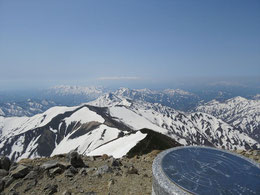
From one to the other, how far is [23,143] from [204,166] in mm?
193699

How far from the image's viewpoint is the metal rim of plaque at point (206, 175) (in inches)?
362

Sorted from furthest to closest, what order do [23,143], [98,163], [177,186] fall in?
[23,143] < [98,163] < [177,186]

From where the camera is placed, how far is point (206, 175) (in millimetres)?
10539

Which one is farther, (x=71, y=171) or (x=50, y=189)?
(x=71, y=171)

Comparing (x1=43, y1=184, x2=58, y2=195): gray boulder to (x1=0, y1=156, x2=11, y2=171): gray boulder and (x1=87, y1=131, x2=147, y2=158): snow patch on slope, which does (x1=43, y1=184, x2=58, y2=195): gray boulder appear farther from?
(x1=87, y1=131, x2=147, y2=158): snow patch on slope

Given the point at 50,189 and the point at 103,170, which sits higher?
the point at 50,189

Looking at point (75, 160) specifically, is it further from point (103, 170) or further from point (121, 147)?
point (121, 147)

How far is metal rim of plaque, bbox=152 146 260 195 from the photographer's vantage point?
9188 millimetres

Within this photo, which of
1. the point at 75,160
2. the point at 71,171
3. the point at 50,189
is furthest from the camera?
the point at 75,160

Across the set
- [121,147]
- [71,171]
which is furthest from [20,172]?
[121,147]

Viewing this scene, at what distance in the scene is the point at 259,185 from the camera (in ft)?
31.6

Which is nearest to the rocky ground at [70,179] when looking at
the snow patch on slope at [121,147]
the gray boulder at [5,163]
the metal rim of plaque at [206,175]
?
the gray boulder at [5,163]

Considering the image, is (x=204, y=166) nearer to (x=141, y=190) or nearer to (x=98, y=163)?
(x=141, y=190)

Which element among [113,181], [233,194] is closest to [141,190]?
[113,181]
